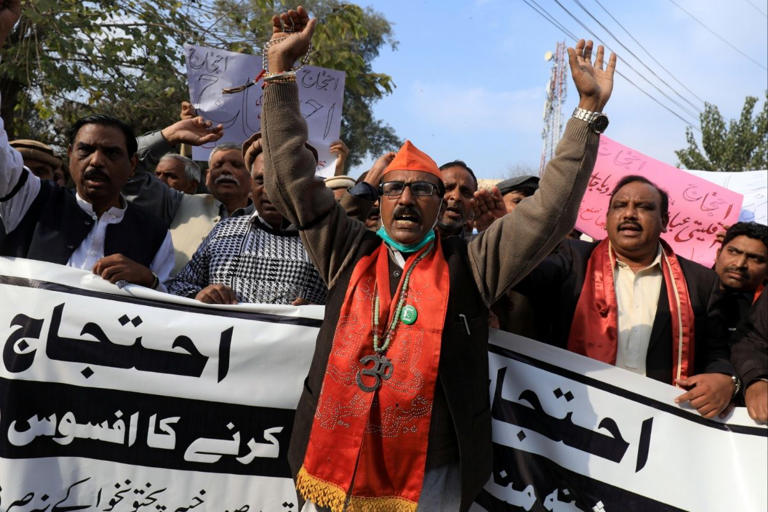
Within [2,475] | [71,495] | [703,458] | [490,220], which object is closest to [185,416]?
[71,495]

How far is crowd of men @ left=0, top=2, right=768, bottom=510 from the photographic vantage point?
232 cm

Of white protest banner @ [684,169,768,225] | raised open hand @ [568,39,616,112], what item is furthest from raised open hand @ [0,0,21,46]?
white protest banner @ [684,169,768,225]

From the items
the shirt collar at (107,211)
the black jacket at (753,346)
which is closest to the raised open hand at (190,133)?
the shirt collar at (107,211)

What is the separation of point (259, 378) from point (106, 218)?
1058 mm

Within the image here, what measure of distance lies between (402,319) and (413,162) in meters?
0.61

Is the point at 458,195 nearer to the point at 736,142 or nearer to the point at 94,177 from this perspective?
the point at 94,177

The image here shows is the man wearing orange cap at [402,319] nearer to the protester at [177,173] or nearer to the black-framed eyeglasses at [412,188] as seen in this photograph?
the black-framed eyeglasses at [412,188]

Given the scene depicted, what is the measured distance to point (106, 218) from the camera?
3160mm

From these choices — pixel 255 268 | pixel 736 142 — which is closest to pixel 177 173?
pixel 255 268

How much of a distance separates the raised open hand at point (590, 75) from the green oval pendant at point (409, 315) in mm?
930

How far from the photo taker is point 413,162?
2.55m

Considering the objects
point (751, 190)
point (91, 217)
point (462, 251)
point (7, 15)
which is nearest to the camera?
point (462, 251)

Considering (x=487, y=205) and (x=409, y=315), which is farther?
(x=487, y=205)

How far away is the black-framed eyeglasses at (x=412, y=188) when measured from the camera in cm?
251
